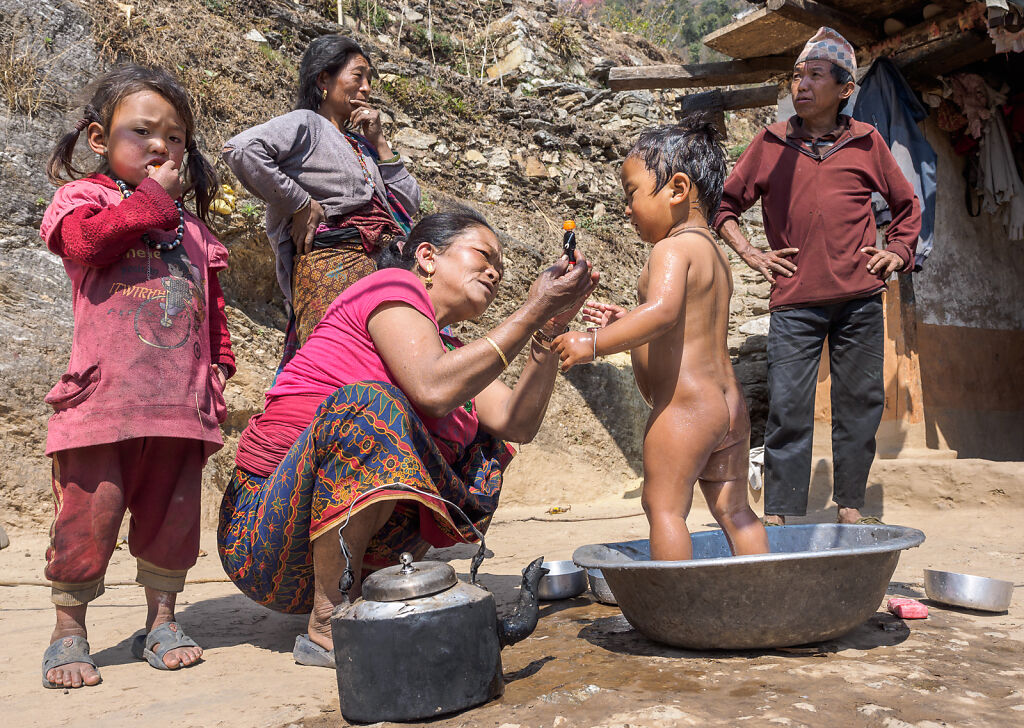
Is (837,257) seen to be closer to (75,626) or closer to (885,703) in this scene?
(885,703)

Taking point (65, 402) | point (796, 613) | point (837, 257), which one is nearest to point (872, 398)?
point (837, 257)

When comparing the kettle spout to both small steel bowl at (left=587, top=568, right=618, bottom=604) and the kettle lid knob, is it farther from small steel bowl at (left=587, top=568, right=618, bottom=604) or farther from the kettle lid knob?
small steel bowl at (left=587, top=568, right=618, bottom=604)

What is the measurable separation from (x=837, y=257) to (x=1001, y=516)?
1.65 meters

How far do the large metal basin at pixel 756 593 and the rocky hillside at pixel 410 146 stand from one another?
9.99 ft

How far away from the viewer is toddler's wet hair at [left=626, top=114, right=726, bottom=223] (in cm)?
245

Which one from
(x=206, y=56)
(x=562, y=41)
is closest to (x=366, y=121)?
(x=206, y=56)

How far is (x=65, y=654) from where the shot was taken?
78.3 inches

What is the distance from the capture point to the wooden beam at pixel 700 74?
224 inches

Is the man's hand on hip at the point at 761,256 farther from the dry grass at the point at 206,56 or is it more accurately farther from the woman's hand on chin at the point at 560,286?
the dry grass at the point at 206,56

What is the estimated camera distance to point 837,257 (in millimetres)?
3621

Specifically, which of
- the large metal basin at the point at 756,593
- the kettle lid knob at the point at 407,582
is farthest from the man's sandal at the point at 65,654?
the large metal basin at the point at 756,593

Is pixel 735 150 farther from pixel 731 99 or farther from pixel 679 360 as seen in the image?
pixel 679 360

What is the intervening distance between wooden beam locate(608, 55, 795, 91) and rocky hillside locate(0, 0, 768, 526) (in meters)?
1.56

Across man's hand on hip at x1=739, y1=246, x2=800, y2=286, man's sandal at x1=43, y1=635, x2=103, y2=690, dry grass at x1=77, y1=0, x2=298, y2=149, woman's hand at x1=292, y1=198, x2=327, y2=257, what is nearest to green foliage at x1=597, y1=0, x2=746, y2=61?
man's hand on hip at x1=739, y1=246, x2=800, y2=286
